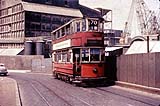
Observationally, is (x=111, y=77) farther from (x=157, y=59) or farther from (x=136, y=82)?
(x=157, y=59)

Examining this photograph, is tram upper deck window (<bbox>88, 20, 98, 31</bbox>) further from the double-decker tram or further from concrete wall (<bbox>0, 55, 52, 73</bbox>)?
concrete wall (<bbox>0, 55, 52, 73</bbox>)

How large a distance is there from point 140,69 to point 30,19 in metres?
54.3

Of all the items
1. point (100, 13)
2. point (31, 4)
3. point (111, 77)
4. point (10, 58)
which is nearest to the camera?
point (111, 77)

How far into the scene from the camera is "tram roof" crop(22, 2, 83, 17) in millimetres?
73625

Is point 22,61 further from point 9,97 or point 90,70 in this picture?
point 9,97

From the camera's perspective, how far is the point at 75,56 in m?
24.0

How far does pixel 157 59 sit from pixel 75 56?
23.7ft

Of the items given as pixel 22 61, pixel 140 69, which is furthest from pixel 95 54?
pixel 22 61

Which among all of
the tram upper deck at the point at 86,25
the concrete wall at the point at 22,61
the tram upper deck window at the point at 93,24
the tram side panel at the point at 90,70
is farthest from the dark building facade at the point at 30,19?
the tram side panel at the point at 90,70

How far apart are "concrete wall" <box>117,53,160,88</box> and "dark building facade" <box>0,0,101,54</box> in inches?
1722

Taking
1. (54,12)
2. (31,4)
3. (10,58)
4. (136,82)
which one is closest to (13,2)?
(31,4)

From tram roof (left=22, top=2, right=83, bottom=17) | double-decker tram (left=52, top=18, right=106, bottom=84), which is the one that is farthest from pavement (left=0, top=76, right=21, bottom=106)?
tram roof (left=22, top=2, right=83, bottom=17)

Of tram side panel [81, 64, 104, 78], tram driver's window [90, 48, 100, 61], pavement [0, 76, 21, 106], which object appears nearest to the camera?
pavement [0, 76, 21, 106]

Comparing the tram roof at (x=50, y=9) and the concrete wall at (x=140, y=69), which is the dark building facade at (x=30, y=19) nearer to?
the tram roof at (x=50, y=9)
